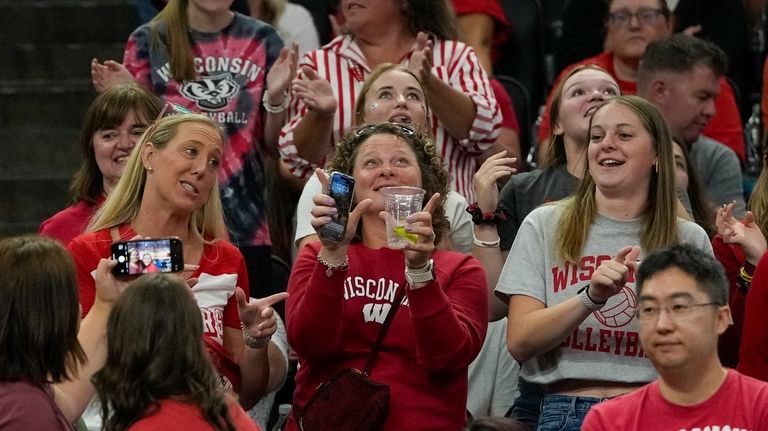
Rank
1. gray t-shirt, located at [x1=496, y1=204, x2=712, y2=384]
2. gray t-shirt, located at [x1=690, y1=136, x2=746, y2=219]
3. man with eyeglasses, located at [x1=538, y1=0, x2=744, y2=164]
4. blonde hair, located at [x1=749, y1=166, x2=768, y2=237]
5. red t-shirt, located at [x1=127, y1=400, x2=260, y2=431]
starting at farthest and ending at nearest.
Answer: man with eyeglasses, located at [x1=538, y1=0, x2=744, y2=164]
gray t-shirt, located at [x1=690, y1=136, x2=746, y2=219]
blonde hair, located at [x1=749, y1=166, x2=768, y2=237]
gray t-shirt, located at [x1=496, y1=204, x2=712, y2=384]
red t-shirt, located at [x1=127, y1=400, x2=260, y2=431]

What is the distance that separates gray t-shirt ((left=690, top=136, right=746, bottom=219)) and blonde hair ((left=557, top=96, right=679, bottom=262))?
5.37 ft

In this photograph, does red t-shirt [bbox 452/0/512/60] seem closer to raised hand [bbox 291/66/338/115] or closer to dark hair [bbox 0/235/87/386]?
raised hand [bbox 291/66/338/115]

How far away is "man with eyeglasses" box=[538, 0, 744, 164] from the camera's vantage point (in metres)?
7.50

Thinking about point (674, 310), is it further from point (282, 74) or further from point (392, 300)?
point (282, 74)

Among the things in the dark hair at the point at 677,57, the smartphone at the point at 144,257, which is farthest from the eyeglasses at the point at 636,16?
the smartphone at the point at 144,257

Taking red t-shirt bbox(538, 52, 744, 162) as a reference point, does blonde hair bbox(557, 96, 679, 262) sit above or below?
below

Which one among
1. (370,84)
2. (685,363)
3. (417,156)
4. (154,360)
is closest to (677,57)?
(370,84)

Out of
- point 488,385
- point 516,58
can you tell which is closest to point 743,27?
point 516,58

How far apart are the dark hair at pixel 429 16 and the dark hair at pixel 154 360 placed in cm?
297

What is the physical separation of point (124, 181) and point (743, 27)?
13.5 feet

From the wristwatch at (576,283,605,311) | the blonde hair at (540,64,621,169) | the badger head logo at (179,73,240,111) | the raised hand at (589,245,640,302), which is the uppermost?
the badger head logo at (179,73,240,111)

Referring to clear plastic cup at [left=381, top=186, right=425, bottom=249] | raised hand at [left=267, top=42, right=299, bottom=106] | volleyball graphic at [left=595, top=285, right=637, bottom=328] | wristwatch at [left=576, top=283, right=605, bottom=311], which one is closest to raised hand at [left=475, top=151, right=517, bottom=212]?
clear plastic cup at [left=381, top=186, right=425, bottom=249]

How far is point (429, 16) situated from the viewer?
22.2 ft

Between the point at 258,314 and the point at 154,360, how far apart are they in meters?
0.99
